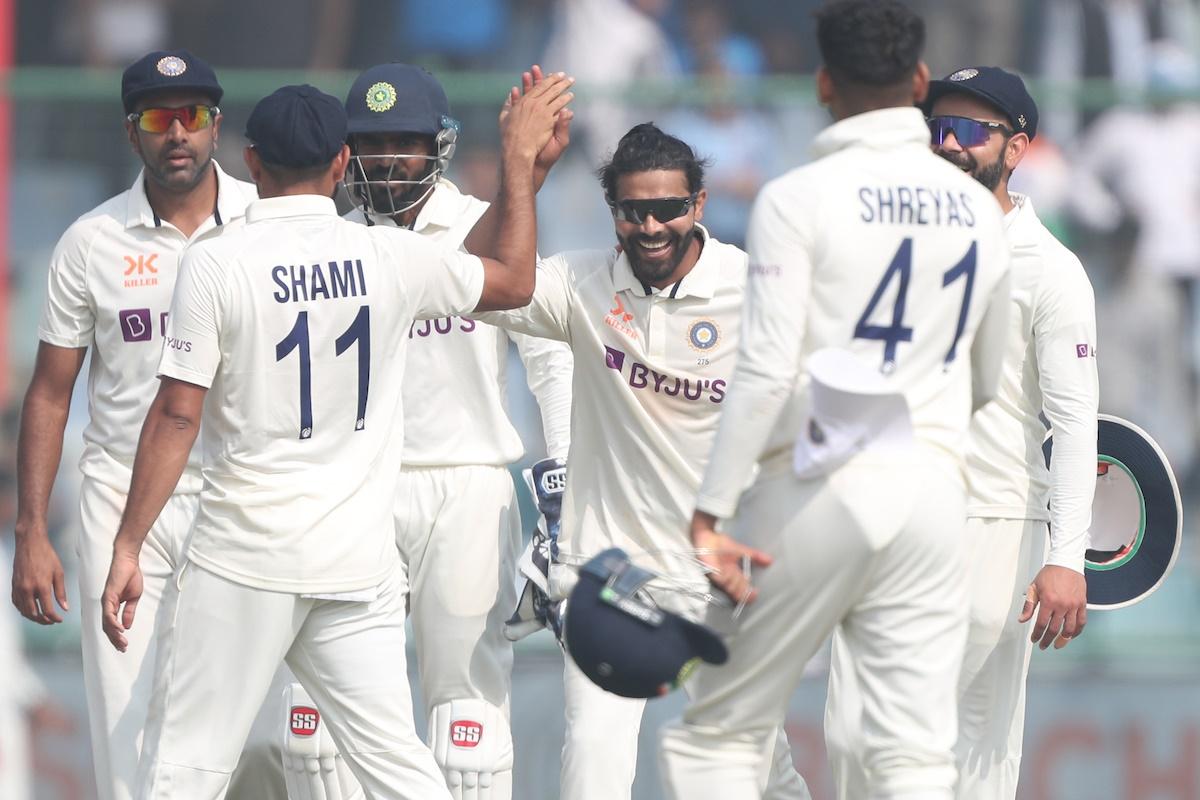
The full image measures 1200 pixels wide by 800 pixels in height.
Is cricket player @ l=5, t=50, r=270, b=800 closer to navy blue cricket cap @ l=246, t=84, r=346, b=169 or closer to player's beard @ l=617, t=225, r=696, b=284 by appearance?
navy blue cricket cap @ l=246, t=84, r=346, b=169

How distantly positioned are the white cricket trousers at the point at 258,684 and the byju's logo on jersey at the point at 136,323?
1043 millimetres

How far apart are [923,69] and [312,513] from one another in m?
1.81

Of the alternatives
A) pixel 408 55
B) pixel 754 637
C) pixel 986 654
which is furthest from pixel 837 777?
pixel 408 55

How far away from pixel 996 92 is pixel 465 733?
94.2 inches

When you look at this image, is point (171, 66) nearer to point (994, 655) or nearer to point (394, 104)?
point (394, 104)

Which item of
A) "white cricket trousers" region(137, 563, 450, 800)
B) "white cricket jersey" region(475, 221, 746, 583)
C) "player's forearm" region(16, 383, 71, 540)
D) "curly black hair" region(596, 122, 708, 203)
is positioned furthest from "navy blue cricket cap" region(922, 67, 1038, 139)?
"player's forearm" region(16, 383, 71, 540)

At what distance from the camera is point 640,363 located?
555cm

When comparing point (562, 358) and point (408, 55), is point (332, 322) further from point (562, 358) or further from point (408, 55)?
point (408, 55)

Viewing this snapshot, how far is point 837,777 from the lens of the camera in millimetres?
5598

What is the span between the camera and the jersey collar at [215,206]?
234 inches

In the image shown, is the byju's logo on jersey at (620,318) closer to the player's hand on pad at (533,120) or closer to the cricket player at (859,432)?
the player's hand on pad at (533,120)

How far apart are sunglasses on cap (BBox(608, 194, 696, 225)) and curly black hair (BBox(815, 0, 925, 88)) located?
1149 millimetres

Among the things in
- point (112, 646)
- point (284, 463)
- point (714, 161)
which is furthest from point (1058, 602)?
point (714, 161)

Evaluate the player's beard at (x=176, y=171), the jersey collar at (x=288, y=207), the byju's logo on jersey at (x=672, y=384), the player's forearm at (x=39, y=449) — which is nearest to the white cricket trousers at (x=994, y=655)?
the byju's logo on jersey at (x=672, y=384)
